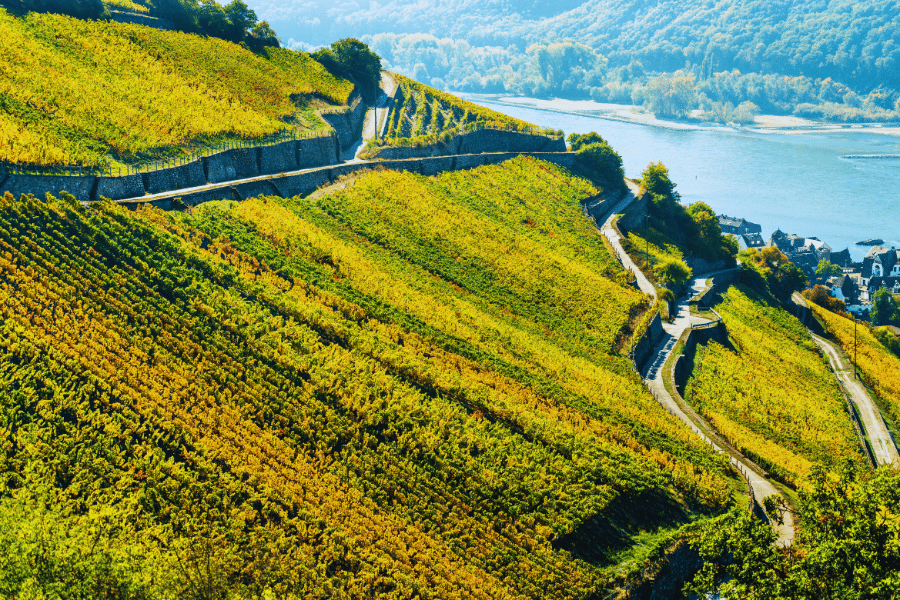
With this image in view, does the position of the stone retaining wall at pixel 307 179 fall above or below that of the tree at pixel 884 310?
above

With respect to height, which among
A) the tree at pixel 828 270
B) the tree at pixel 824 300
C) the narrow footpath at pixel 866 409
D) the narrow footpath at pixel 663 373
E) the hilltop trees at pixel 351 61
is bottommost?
the narrow footpath at pixel 866 409

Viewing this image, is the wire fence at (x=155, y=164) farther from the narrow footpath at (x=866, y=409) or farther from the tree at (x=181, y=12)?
the narrow footpath at (x=866, y=409)

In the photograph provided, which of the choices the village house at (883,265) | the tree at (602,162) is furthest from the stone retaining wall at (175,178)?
the village house at (883,265)

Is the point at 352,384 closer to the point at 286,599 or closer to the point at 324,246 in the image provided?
the point at 286,599

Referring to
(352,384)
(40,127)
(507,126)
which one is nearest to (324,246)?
(352,384)

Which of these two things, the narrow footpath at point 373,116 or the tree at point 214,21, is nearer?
the narrow footpath at point 373,116

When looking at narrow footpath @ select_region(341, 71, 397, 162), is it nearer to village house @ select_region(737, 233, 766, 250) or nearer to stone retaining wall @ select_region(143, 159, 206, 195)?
stone retaining wall @ select_region(143, 159, 206, 195)

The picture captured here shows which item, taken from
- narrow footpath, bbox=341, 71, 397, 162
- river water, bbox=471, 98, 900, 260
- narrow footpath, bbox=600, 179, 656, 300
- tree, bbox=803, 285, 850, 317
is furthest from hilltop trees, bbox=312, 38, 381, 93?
river water, bbox=471, 98, 900, 260
